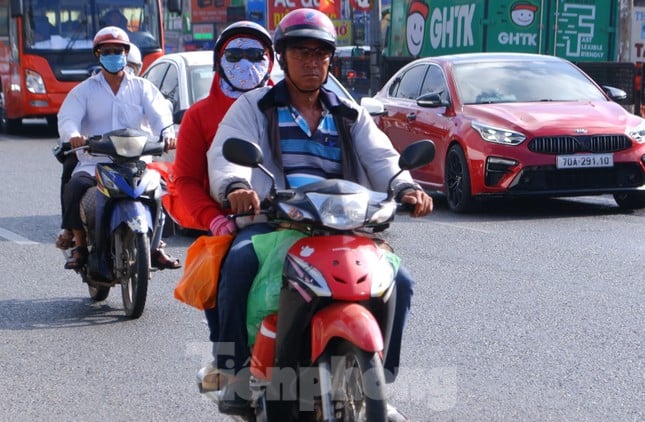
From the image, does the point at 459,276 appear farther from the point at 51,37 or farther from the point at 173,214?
the point at 51,37

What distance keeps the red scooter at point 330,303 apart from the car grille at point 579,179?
8458 millimetres

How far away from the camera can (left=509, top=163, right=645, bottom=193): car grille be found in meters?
12.9

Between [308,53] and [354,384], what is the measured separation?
128 centimetres

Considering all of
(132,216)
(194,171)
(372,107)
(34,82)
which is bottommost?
(34,82)

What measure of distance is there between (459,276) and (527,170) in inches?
141

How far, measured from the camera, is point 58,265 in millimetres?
10336

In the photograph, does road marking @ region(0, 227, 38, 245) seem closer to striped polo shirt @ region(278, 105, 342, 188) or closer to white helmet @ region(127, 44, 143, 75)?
white helmet @ region(127, 44, 143, 75)

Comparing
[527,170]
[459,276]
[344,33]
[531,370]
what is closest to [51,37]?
[527,170]

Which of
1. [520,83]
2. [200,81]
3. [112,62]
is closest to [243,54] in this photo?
[112,62]

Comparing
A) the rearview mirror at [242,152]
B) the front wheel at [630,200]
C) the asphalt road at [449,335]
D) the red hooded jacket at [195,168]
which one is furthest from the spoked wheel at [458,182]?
the rearview mirror at [242,152]

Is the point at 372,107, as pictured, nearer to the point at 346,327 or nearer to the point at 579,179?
the point at 579,179

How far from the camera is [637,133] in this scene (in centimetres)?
1322

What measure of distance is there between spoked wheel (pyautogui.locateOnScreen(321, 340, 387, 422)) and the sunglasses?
3.77 ft

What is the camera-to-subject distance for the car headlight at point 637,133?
517 inches
